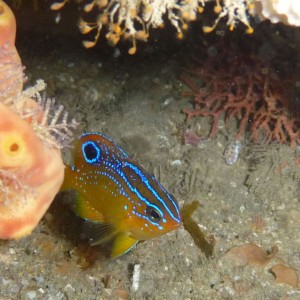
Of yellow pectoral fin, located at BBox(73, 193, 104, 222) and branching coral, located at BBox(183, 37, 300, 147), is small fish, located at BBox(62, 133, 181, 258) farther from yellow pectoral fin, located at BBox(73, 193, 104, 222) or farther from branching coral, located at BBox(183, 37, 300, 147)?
branching coral, located at BBox(183, 37, 300, 147)

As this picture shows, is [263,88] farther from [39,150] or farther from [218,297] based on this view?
[39,150]

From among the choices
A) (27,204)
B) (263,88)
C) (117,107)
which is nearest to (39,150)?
(27,204)

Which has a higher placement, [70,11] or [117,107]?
[70,11]

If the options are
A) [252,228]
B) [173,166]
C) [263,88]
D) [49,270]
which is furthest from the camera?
[263,88]

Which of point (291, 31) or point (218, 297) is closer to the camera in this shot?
point (218, 297)

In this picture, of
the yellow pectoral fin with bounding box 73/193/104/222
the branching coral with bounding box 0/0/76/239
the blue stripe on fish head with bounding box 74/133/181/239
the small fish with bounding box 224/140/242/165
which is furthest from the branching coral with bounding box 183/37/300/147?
the branching coral with bounding box 0/0/76/239

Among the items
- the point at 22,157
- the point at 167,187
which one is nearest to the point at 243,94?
the point at 167,187

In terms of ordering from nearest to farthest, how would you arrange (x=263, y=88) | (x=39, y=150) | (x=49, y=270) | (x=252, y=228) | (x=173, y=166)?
1. (x=39, y=150)
2. (x=49, y=270)
3. (x=252, y=228)
4. (x=173, y=166)
5. (x=263, y=88)
